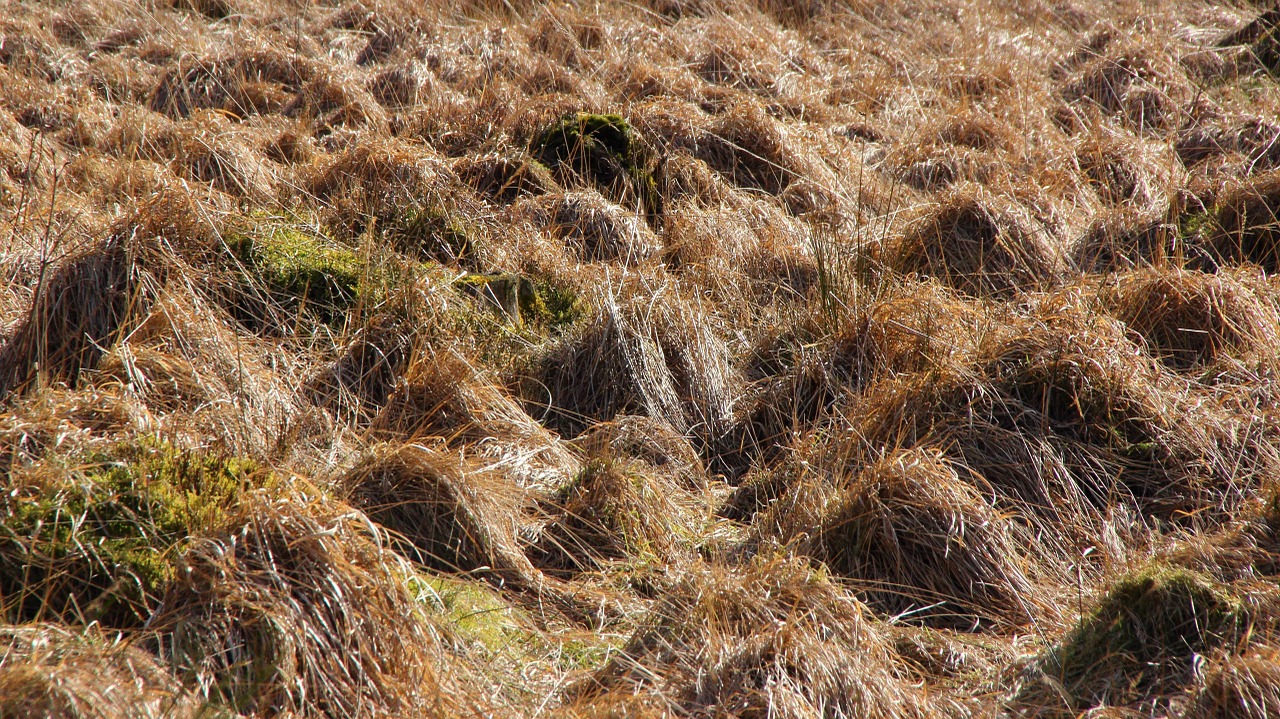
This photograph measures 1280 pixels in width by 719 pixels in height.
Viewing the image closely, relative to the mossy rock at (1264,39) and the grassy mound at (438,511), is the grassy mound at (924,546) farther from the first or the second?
the mossy rock at (1264,39)

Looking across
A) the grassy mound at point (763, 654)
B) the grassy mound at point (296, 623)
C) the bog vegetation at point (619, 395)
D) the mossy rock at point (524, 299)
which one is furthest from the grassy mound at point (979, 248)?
the grassy mound at point (296, 623)

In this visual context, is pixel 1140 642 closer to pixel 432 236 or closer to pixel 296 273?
pixel 296 273

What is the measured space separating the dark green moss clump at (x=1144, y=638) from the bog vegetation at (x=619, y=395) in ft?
0.03

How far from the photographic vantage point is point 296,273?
396cm

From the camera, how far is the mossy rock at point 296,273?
388 cm

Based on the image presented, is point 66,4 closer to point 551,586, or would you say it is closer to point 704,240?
point 704,240

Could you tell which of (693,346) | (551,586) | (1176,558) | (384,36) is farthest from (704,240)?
(384,36)

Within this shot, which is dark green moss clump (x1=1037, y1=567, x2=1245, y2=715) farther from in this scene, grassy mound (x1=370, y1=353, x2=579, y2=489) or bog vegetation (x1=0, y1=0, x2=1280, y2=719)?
grassy mound (x1=370, y1=353, x2=579, y2=489)

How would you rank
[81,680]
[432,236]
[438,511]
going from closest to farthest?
[81,680] < [438,511] < [432,236]

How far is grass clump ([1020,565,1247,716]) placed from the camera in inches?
99.8

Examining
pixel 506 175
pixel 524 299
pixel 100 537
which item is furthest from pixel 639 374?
pixel 100 537

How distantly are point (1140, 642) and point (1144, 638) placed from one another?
0.02m

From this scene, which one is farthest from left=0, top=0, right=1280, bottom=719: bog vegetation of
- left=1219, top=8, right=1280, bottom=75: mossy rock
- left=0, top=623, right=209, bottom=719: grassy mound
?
left=1219, top=8, right=1280, bottom=75: mossy rock

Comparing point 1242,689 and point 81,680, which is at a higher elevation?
point 81,680
